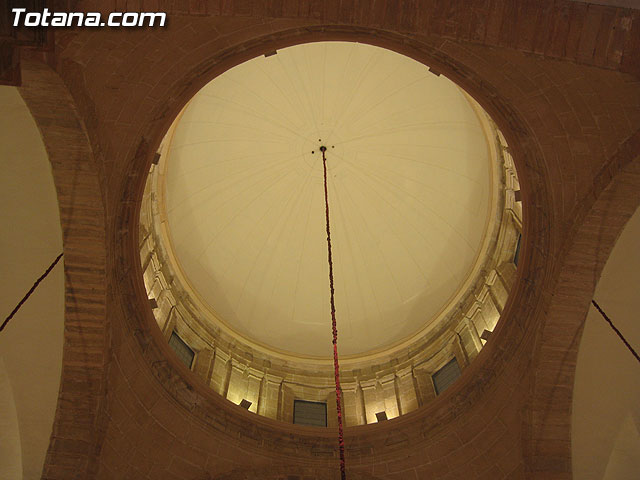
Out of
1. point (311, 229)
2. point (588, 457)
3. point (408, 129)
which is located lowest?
point (588, 457)

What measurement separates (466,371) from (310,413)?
3.56 metres

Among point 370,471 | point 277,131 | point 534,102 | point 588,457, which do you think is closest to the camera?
point 534,102

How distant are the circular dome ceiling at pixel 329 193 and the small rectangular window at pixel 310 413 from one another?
6.08 feet

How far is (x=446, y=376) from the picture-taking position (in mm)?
11953

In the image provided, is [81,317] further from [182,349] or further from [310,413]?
[310,413]

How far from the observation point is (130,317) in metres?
9.93

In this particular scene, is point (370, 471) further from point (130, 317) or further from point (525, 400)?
point (130, 317)

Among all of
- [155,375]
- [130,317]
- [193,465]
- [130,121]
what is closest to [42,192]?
[130,121]

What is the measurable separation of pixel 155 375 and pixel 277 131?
25.2 feet

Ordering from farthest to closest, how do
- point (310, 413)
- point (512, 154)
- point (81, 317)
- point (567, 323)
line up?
point (310, 413) → point (567, 323) → point (512, 154) → point (81, 317)

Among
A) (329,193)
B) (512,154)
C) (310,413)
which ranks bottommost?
(310,413)

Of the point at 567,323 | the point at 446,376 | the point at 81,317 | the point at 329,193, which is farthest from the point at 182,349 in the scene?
the point at 567,323

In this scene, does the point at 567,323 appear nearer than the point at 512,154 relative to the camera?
No

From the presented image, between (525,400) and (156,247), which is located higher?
(156,247)
